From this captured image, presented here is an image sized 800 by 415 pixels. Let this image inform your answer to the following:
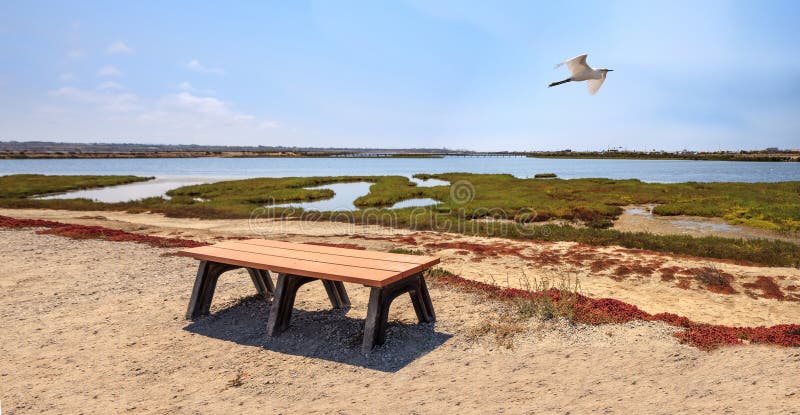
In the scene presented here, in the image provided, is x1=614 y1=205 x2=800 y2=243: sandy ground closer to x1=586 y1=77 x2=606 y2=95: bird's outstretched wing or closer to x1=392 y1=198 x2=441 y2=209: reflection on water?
x1=586 y1=77 x2=606 y2=95: bird's outstretched wing

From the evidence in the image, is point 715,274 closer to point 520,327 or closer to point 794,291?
point 794,291

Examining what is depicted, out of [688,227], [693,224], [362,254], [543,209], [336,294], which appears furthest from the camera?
[543,209]

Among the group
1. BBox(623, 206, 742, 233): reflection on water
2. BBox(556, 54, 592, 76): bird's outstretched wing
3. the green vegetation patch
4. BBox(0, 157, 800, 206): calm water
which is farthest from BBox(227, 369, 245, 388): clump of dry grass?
the green vegetation patch

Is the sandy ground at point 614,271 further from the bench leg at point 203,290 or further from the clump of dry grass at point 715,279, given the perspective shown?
the bench leg at point 203,290

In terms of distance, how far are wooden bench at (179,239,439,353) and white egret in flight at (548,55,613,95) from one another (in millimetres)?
8220

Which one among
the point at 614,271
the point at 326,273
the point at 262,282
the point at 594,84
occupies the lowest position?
the point at 614,271

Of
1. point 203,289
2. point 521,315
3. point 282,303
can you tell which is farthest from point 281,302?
point 521,315

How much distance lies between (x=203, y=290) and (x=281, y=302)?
1.74 meters

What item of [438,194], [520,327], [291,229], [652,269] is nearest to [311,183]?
[438,194]

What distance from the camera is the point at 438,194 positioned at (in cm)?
4256

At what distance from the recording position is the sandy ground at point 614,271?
9.14 metres

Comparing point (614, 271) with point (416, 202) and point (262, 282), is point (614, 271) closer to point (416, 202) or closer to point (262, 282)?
point (262, 282)

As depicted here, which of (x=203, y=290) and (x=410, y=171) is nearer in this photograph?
(x=203, y=290)

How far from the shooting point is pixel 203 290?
781 centimetres
